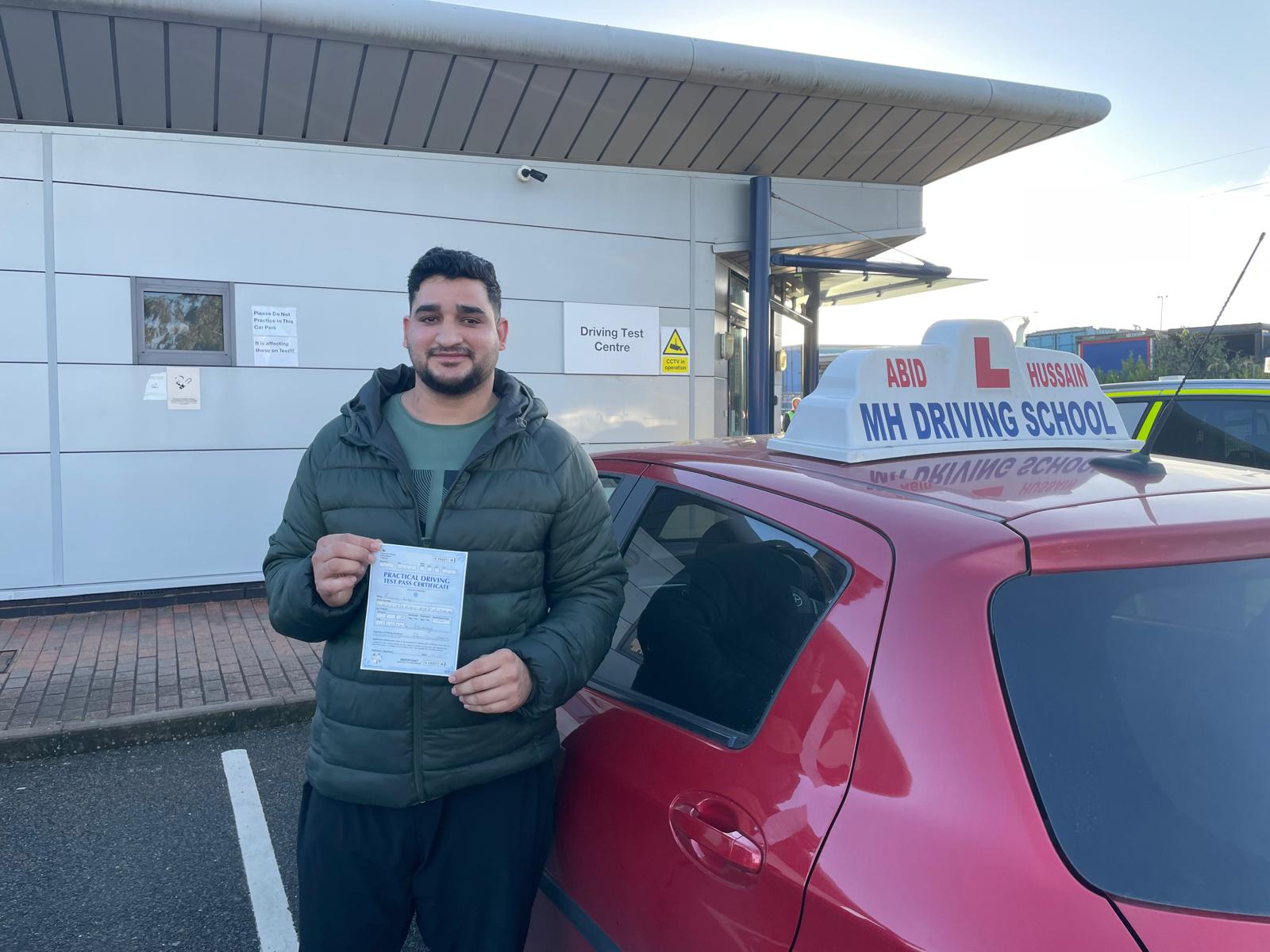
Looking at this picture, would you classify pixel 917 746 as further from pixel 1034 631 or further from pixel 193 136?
pixel 193 136

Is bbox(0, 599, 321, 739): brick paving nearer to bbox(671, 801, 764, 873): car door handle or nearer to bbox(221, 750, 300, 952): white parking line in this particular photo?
bbox(221, 750, 300, 952): white parking line

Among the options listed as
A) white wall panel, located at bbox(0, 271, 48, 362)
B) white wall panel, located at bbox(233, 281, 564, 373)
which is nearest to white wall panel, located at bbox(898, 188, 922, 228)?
white wall panel, located at bbox(233, 281, 564, 373)

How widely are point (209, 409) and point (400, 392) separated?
5175 mm

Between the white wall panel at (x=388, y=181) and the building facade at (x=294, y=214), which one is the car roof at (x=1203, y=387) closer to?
the building facade at (x=294, y=214)

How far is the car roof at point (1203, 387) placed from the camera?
503cm

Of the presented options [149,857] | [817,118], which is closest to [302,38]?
[817,118]

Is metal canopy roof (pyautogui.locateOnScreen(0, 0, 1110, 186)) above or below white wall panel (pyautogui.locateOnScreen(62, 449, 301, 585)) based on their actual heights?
above

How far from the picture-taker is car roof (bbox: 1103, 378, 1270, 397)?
5031 mm

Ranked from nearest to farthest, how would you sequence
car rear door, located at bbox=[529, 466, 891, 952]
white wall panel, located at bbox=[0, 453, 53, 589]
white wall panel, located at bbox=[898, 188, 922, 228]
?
car rear door, located at bbox=[529, 466, 891, 952], white wall panel, located at bbox=[0, 453, 53, 589], white wall panel, located at bbox=[898, 188, 922, 228]

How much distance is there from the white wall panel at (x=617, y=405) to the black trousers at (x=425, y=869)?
576 cm

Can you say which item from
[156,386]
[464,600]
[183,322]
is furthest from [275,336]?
[464,600]

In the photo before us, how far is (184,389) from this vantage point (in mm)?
6578

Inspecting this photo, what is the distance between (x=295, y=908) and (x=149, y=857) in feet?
2.44

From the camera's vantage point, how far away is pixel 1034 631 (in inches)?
51.2
